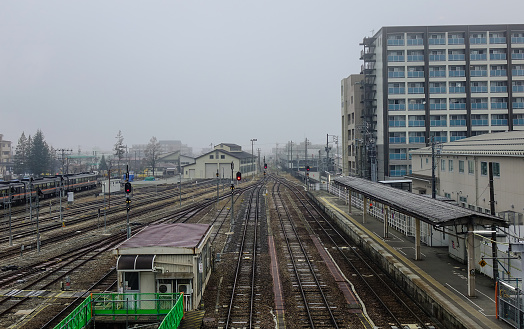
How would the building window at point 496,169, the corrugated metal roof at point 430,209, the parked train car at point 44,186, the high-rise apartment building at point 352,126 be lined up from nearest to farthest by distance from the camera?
the corrugated metal roof at point 430,209 → the building window at point 496,169 → the parked train car at point 44,186 → the high-rise apartment building at point 352,126

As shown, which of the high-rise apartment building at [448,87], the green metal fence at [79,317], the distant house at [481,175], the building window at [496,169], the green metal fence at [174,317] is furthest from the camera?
the high-rise apartment building at [448,87]

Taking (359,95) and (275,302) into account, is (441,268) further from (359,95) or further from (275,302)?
(359,95)

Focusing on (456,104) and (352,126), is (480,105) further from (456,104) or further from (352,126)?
(352,126)

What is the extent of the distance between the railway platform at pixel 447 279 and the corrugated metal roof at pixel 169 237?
762 centimetres

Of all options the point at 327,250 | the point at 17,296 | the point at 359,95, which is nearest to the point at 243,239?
the point at 327,250

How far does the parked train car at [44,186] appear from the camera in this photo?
35938 millimetres

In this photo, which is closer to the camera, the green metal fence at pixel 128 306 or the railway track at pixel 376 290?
the green metal fence at pixel 128 306

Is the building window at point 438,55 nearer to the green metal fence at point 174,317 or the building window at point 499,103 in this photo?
the building window at point 499,103

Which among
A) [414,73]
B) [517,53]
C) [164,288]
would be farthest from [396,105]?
[164,288]

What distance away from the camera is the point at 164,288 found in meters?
11.8

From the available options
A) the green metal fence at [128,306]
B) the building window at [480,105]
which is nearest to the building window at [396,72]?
the building window at [480,105]

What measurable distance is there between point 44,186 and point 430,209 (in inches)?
1647

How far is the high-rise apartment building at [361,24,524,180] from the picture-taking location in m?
44.0

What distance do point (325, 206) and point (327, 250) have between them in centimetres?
1525
